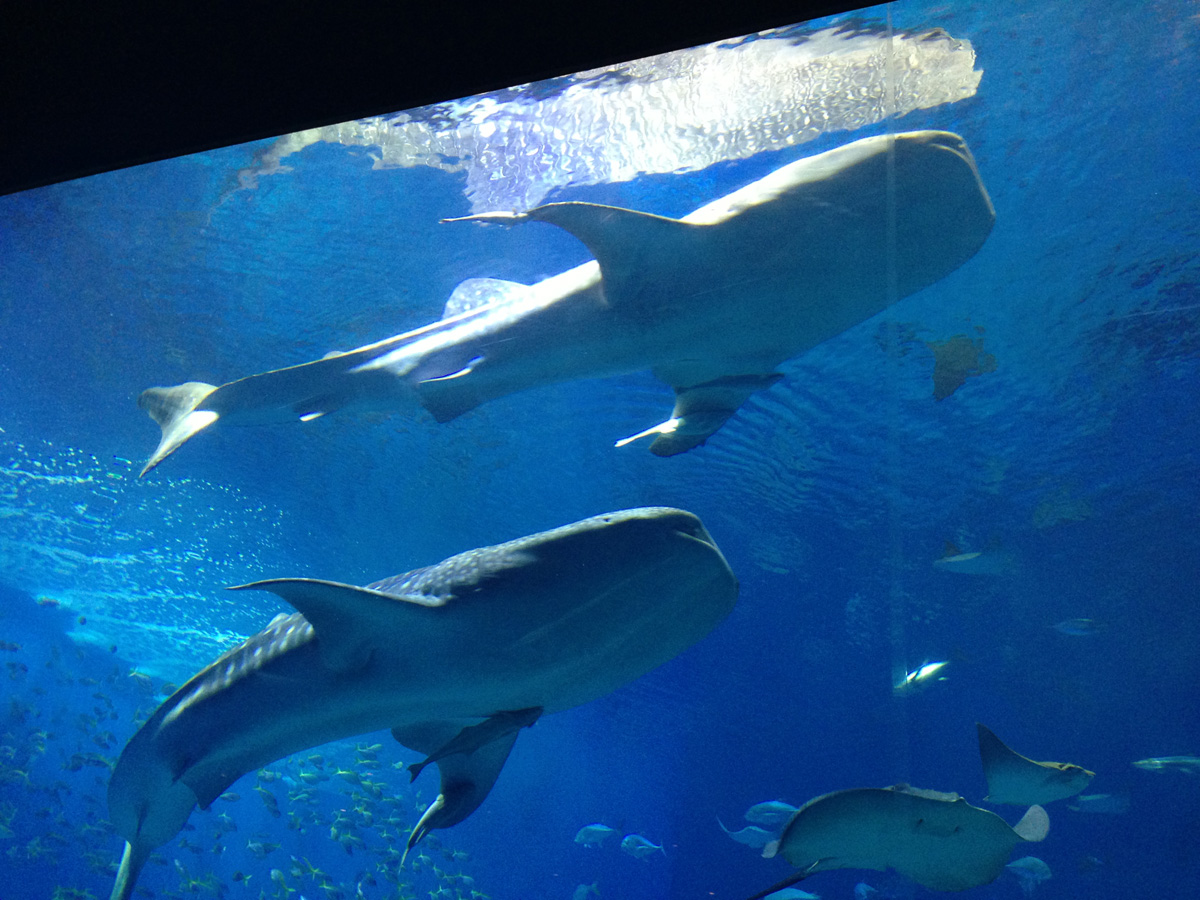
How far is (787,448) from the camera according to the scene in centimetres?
912

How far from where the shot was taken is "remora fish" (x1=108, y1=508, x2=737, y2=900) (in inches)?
83.7

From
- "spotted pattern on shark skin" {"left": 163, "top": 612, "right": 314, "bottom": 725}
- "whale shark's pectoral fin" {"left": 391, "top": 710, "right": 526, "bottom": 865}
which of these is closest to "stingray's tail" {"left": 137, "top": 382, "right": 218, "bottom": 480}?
"spotted pattern on shark skin" {"left": 163, "top": 612, "right": 314, "bottom": 725}

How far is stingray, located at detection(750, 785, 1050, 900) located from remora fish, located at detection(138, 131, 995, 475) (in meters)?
1.91

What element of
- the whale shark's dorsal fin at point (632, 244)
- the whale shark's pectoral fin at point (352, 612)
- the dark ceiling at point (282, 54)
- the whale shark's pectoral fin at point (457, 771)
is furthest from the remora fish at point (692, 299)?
the whale shark's pectoral fin at point (457, 771)

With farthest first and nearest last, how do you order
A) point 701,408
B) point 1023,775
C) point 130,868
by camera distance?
1. point 1023,775
2. point 130,868
3. point 701,408

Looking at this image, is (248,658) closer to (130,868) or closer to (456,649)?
(456,649)

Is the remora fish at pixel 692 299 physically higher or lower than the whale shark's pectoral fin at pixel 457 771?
higher

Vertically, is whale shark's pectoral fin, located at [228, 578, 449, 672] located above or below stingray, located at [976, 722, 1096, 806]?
above

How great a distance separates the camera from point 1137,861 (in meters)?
20.6

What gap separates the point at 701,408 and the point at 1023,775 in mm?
3701

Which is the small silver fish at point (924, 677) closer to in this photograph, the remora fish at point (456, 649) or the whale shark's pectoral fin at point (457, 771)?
the whale shark's pectoral fin at point (457, 771)

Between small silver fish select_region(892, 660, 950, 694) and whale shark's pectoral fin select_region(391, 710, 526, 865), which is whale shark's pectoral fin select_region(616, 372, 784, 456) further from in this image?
small silver fish select_region(892, 660, 950, 694)

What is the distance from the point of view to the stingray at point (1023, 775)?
4.31 metres

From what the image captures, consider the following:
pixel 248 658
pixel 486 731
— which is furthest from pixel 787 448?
pixel 248 658
